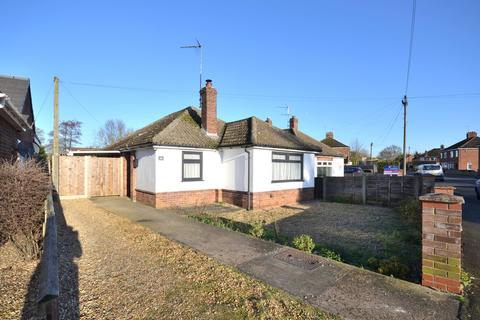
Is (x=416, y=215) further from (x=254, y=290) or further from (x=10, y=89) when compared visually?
(x=10, y=89)

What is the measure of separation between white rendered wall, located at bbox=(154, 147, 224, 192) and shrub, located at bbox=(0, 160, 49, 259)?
6.13 meters

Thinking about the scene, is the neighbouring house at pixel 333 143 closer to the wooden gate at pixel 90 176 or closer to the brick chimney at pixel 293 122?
the brick chimney at pixel 293 122

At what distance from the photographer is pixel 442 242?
3936 millimetres

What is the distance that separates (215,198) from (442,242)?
10.9m

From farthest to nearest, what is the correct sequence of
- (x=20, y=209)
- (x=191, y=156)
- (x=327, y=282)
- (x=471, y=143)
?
(x=471, y=143) < (x=191, y=156) < (x=20, y=209) < (x=327, y=282)

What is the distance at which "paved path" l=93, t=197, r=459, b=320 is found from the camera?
3.52 meters

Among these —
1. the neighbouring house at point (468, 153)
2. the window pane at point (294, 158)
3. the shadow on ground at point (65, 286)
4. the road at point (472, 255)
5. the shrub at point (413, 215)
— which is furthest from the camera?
the neighbouring house at point (468, 153)

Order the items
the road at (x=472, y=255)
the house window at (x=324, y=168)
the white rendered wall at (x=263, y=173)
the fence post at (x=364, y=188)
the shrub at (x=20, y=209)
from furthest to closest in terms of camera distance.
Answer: the house window at (x=324, y=168), the fence post at (x=364, y=188), the white rendered wall at (x=263, y=173), the shrub at (x=20, y=209), the road at (x=472, y=255)

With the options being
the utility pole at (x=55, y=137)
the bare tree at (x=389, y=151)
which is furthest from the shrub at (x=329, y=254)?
the bare tree at (x=389, y=151)

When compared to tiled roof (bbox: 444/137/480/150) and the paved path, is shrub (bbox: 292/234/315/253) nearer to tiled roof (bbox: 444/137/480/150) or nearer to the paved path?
the paved path

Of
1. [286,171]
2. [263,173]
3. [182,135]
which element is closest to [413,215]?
[263,173]

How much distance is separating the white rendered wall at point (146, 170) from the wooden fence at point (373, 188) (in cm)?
959

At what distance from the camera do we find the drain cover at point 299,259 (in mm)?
5043

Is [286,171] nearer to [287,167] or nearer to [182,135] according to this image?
[287,167]
